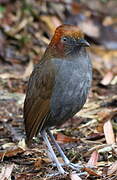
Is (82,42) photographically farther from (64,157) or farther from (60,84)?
(64,157)

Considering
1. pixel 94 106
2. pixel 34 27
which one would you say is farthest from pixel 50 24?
pixel 94 106

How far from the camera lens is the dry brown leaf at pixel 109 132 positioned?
18.3ft

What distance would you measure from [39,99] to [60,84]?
0.30 meters

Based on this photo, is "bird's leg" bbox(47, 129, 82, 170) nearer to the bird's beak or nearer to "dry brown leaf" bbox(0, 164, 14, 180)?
"dry brown leaf" bbox(0, 164, 14, 180)

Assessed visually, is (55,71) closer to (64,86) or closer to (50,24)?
(64,86)

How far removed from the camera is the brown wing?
514 centimetres

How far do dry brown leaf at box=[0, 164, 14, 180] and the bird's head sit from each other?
1.22m

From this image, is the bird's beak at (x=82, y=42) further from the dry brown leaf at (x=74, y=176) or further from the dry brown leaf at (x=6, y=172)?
the dry brown leaf at (x=6, y=172)

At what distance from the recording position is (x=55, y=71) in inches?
201

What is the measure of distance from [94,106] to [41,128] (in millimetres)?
1544

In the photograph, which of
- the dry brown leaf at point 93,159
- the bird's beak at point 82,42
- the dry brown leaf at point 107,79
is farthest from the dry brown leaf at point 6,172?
the dry brown leaf at point 107,79

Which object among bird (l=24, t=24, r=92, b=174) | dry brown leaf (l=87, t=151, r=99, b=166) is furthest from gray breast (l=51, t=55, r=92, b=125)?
dry brown leaf (l=87, t=151, r=99, b=166)

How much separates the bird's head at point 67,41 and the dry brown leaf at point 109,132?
1.10m

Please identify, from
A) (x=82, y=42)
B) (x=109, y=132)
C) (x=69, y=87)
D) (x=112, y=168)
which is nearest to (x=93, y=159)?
(x=112, y=168)
